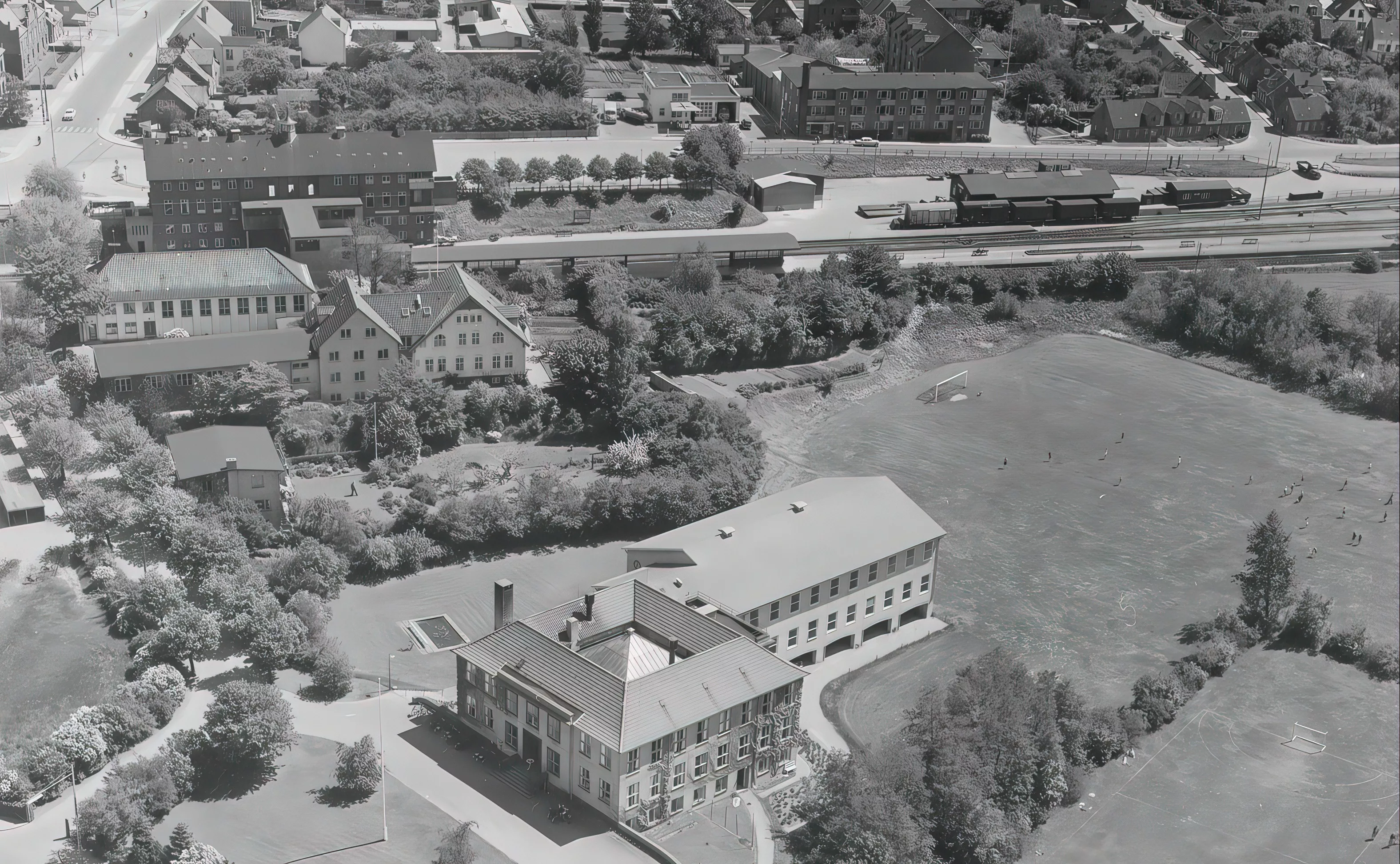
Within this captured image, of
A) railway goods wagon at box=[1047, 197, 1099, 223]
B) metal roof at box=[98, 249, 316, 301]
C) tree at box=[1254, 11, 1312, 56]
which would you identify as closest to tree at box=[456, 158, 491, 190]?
metal roof at box=[98, 249, 316, 301]

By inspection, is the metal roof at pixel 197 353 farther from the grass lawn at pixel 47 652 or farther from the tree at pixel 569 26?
the tree at pixel 569 26

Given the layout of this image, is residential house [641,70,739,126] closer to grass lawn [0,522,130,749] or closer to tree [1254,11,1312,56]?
tree [1254,11,1312,56]

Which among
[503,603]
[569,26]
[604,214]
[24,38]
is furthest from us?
[569,26]

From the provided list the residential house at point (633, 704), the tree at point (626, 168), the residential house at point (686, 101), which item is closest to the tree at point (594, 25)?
the residential house at point (686, 101)

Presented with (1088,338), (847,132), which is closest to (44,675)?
(1088,338)

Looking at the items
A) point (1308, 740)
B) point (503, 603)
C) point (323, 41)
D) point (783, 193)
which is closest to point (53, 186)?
point (323, 41)

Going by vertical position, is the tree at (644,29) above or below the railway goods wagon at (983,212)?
above

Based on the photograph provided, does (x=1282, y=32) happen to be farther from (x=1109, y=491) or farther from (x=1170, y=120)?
(x=1109, y=491)
